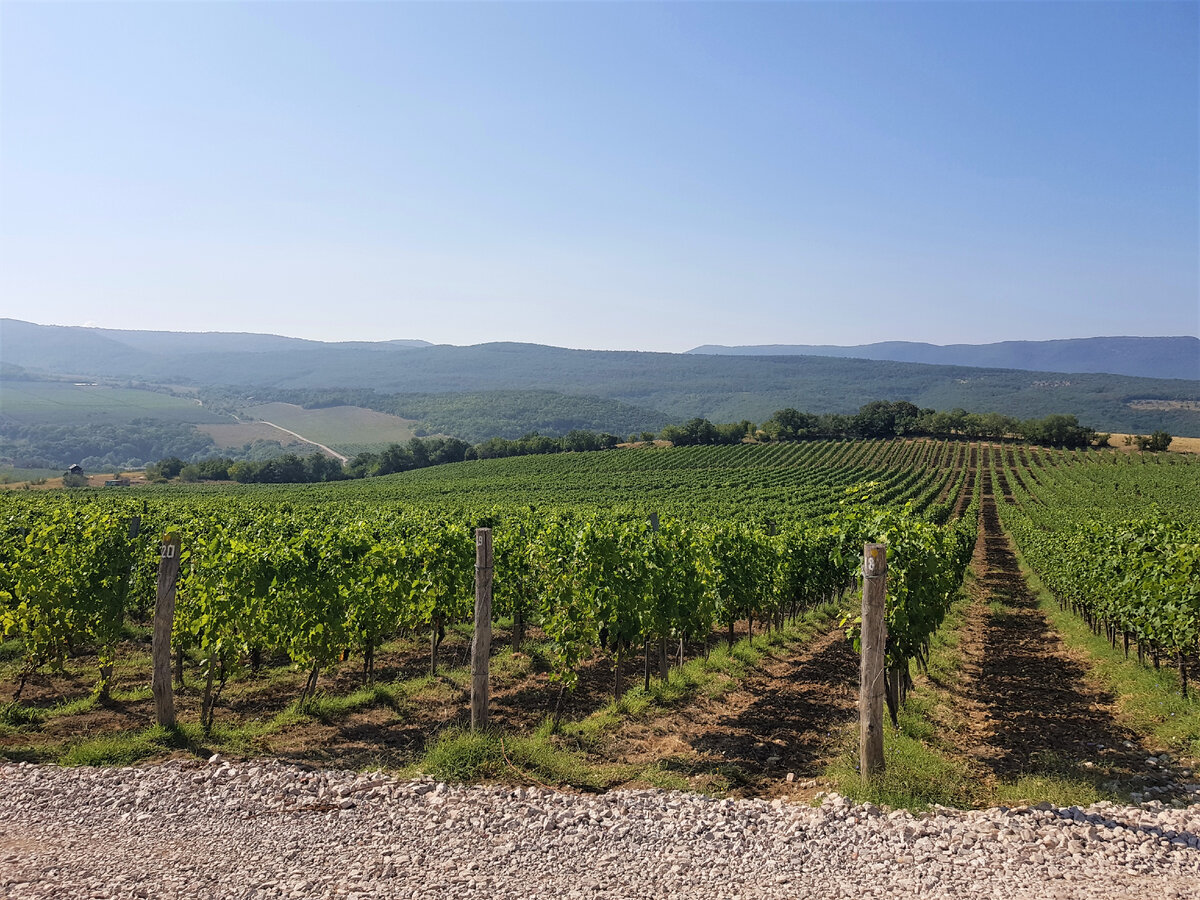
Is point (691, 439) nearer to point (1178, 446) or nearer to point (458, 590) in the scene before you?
point (1178, 446)

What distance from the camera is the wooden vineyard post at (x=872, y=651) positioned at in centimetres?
638

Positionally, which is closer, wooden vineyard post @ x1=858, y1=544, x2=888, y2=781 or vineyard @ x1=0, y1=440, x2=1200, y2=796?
wooden vineyard post @ x1=858, y1=544, x2=888, y2=781

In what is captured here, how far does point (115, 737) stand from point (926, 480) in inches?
3160

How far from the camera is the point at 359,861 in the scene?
15.8ft

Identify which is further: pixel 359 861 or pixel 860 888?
pixel 359 861

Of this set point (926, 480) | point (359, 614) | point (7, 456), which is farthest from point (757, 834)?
point (7, 456)

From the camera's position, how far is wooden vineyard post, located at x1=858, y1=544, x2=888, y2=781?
6383 mm

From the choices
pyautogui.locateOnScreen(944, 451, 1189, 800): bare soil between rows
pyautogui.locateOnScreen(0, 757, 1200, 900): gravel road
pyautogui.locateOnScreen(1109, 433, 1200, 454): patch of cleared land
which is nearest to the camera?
pyautogui.locateOnScreen(0, 757, 1200, 900): gravel road

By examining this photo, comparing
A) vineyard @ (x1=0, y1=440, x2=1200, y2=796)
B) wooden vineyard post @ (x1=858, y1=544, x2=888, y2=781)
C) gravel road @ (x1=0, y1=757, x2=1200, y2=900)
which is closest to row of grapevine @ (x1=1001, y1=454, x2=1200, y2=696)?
vineyard @ (x1=0, y1=440, x2=1200, y2=796)

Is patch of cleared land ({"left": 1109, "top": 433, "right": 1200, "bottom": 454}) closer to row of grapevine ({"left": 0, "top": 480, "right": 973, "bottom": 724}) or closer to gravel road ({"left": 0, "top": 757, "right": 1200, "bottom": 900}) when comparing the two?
row of grapevine ({"left": 0, "top": 480, "right": 973, "bottom": 724})

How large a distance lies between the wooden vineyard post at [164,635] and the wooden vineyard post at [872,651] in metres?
7.35

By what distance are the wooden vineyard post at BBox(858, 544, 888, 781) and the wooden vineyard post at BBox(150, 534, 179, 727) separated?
24.1 ft

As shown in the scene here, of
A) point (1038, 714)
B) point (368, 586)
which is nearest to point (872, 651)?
point (1038, 714)

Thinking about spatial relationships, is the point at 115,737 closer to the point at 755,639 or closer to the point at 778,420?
the point at 755,639
